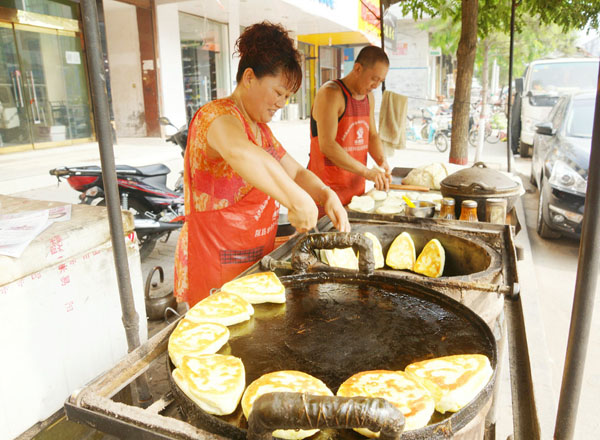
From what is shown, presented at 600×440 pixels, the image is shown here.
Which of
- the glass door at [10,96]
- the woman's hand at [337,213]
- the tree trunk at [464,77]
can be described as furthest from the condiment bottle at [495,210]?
the glass door at [10,96]

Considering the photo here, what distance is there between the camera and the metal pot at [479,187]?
2.53 m

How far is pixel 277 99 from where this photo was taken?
2094 millimetres

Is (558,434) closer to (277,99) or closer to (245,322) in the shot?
(245,322)

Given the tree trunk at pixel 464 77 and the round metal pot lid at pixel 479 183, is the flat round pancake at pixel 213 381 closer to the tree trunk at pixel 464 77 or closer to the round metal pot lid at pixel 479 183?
the round metal pot lid at pixel 479 183

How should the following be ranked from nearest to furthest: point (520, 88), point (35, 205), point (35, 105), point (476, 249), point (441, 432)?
point (441, 432)
point (476, 249)
point (35, 205)
point (35, 105)
point (520, 88)

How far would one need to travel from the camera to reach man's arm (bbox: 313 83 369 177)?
3492 mm

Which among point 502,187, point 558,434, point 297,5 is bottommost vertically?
point 558,434

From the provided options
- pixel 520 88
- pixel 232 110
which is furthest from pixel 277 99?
pixel 520 88

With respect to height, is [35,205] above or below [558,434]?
above

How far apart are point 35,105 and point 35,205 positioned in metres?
9.91

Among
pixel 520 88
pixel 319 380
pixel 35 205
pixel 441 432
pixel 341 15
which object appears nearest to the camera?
pixel 441 432

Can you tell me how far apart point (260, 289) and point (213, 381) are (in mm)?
462

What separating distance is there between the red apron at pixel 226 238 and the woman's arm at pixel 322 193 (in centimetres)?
21

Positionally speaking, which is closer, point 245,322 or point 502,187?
point 245,322
